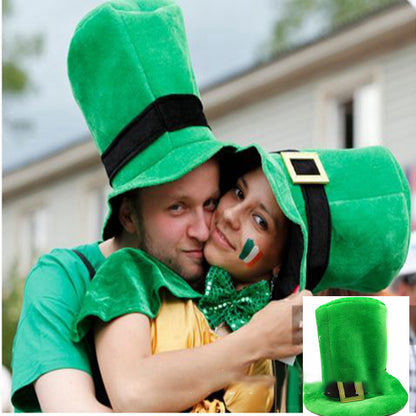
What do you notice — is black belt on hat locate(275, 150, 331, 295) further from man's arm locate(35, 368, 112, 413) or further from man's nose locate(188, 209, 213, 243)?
man's arm locate(35, 368, 112, 413)

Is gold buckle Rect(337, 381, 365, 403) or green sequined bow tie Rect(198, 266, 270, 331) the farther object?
green sequined bow tie Rect(198, 266, 270, 331)

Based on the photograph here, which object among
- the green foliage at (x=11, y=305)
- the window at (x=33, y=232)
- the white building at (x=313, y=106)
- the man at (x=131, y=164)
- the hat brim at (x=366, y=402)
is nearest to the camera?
the hat brim at (x=366, y=402)

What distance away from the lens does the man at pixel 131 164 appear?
213 cm

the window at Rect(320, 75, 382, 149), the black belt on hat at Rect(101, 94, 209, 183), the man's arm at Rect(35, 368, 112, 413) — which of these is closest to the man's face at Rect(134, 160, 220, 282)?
the black belt on hat at Rect(101, 94, 209, 183)

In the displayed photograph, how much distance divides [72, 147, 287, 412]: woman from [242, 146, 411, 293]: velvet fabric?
0.06m

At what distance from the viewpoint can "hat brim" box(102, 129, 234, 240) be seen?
2129mm

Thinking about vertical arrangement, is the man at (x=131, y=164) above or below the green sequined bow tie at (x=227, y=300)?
above

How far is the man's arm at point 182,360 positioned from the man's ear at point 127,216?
1.12ft

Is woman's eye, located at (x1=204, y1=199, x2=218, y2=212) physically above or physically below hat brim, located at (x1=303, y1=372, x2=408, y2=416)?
above

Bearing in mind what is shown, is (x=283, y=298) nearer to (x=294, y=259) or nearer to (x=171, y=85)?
(x=294, y=259)

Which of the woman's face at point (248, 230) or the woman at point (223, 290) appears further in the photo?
the woman's face at point (248, 230)

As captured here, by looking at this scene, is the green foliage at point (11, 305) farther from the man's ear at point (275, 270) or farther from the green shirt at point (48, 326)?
the man's ear at point (275, 270)

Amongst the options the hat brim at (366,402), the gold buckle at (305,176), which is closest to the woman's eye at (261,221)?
the gold buckle at (305,176)

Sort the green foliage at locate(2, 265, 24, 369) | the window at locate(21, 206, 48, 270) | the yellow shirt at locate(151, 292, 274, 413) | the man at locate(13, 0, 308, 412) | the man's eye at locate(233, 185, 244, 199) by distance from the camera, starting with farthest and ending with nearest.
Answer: the window at locate(21, 206, 48, 270) → the green foliage at locate(2, 265, 24, 369) → the man's eye at locate(233, 185, 244, 199) → the man at locate(13, 0, 308, 412) → the yellow shirt at locate(151, 292, 274, 413)
